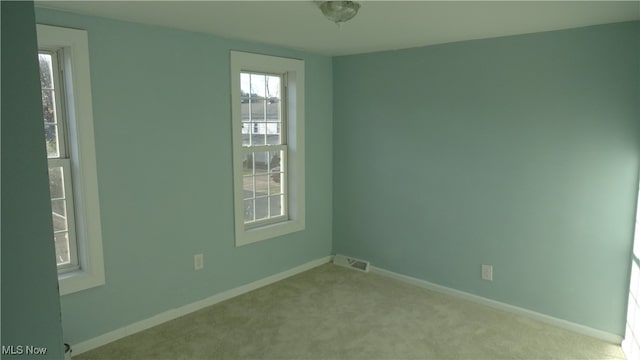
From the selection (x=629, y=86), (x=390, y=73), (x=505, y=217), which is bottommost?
(x=505, y=217)

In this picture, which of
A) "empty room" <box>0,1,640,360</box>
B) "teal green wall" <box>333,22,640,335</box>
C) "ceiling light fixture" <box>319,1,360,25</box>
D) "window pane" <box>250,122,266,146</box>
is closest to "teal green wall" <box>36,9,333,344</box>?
"empty room" <box>0,1,640,360</box>

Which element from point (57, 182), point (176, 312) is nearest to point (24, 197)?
point (57, 182)

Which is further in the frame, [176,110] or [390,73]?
[390,73]

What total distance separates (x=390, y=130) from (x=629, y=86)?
5.96 feet

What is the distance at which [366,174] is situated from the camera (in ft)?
13.9

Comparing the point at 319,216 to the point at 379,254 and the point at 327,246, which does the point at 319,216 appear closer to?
the point at 327,246

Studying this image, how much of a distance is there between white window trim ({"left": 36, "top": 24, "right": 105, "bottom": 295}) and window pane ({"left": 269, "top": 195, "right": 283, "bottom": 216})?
1.63 meters

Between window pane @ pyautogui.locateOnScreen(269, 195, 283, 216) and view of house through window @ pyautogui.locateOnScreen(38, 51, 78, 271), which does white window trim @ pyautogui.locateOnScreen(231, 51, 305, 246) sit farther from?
view of house through window @ pyautogui.locateOnScreen(38, 51, 78, 271)

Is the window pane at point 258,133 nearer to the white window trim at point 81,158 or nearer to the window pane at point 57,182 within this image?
the white window trim at point 81,158

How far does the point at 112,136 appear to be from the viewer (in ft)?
9.26

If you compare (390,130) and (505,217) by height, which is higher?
(390,130)

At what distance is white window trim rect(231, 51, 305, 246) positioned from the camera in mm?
3510

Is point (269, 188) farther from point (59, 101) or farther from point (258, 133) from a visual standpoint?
point (59, 101)

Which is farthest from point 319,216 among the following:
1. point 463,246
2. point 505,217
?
point 505,217
